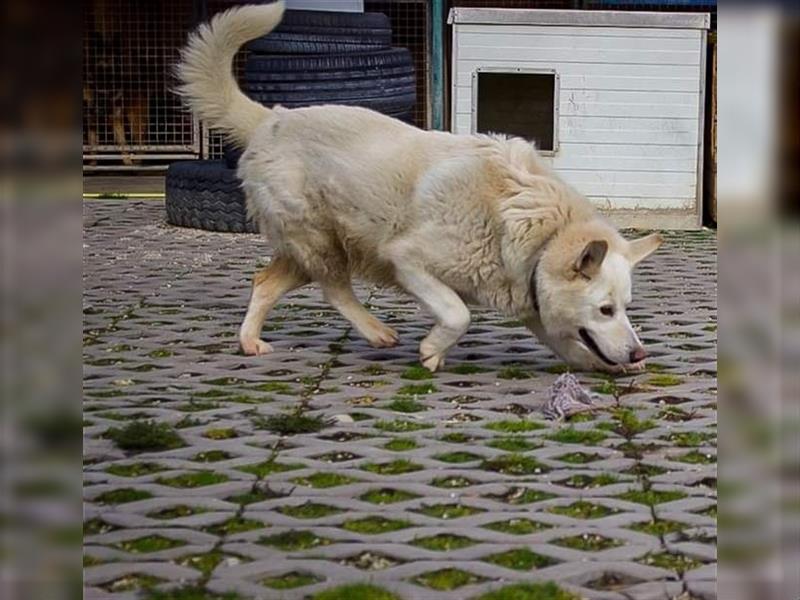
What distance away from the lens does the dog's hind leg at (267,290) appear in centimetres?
621

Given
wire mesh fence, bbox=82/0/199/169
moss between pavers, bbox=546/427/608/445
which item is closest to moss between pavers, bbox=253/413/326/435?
moss between pavers, bbox=546/427/608/445

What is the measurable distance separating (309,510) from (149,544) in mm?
518

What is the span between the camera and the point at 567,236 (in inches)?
219

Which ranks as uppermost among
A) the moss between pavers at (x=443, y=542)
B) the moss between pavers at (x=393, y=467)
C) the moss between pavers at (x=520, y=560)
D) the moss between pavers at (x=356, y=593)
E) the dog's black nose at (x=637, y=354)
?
the dog's black nose at (x=637, y=354)

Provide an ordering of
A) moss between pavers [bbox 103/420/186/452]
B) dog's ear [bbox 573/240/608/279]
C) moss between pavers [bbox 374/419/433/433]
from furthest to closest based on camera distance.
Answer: dog's ear [bbox 573/240/608/279] < moss between pavers [bbox 374/419/433/433] < moss between pavers [bbox 103/420/186/452]

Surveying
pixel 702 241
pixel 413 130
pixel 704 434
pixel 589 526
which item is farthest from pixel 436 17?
pixel 589 526

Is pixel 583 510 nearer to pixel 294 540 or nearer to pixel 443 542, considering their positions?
pixel 443 542

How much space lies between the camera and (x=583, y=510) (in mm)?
3783

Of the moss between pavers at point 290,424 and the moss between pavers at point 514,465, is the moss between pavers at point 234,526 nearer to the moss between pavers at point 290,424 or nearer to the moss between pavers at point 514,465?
the moss between pavers at point 514,465

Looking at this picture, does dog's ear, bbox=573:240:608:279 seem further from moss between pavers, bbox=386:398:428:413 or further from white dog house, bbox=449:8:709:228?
white dog house, bbox=449:8:709:228

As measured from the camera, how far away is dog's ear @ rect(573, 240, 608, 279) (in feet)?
17.5

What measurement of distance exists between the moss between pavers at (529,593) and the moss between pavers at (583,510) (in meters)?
0.62

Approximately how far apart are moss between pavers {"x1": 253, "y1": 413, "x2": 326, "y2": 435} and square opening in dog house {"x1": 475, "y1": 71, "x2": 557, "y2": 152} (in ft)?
22.2

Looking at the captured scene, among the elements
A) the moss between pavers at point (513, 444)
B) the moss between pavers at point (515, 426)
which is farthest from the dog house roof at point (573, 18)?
the moss between pavers at point (513, 444)
